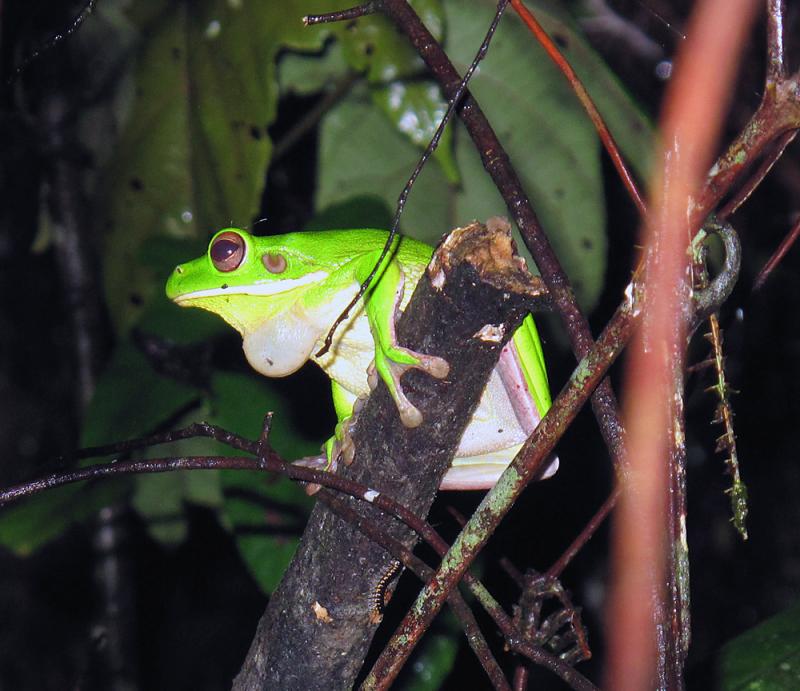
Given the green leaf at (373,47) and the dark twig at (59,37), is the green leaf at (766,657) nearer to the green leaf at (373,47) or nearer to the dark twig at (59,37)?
the dark twig at (59,37)

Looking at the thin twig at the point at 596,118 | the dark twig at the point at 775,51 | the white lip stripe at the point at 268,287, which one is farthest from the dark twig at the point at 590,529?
the white lip stripe at the point at 268,287

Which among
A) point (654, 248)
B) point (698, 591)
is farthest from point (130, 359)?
point (698, 591)

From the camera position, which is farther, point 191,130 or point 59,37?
point 191,130

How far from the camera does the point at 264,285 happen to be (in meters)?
1.35

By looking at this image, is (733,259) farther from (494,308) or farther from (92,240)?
(92,240)

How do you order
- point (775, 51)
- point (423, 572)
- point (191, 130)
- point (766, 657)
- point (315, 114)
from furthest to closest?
point (315, 114)
point (191, 130)
point (766, 657)
point (423, 572)
point (775, 51)

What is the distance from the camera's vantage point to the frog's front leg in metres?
0.93

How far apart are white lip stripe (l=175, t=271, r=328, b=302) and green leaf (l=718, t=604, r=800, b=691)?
812mm

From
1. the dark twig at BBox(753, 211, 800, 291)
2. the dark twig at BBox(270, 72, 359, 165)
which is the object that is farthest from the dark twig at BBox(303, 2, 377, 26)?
the dark twig at BBox(270, 72, 359, 165)

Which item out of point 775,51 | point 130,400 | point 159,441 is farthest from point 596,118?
point 130,400

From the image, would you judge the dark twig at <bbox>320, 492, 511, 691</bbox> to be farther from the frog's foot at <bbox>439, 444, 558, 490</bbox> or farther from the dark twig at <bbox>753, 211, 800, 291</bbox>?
the dark twig at <bbox>753, 211, 800, 291</bbox>

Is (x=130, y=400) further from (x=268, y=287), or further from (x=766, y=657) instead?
(x=766, y=657)

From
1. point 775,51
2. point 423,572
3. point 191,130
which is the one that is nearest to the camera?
point 775,51

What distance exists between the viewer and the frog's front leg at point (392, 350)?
3.06ft
